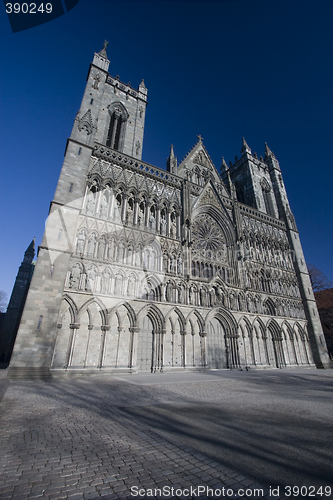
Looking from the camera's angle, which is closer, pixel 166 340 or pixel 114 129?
pixel 166 340

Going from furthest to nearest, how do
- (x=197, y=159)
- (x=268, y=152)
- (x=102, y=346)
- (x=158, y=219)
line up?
1. (x=268, y=152)
2. (x=197, y=159)
3. (x=158, y=219)
4. (x=102, y=346)

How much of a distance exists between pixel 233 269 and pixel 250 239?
200 inches

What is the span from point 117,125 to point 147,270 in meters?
16.1

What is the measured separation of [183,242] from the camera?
19.8 m

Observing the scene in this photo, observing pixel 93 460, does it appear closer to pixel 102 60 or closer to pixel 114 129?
pixel 114 129

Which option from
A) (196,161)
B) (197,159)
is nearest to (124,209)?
(196,161)

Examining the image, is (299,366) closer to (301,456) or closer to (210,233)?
(210,233)

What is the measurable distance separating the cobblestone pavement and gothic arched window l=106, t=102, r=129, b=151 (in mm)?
22259

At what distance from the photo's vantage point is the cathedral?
44.5ft

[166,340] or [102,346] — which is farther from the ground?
[166,340]

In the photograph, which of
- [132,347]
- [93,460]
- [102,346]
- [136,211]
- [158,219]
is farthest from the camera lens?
[158,219]

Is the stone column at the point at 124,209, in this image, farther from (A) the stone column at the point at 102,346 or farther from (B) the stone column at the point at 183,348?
(B) the stone column at the point at 183,348

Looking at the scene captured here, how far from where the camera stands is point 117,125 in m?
24.1

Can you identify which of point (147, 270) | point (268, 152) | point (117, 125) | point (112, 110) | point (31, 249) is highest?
point (268, 152)
